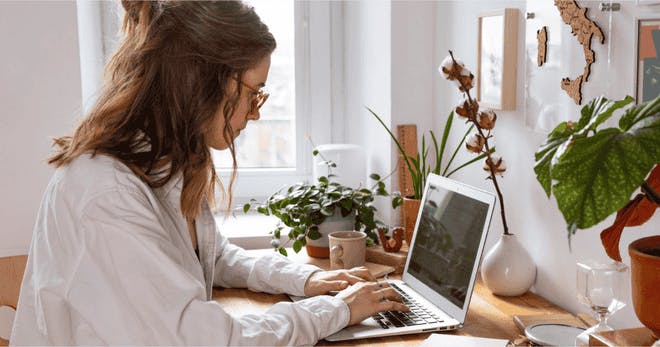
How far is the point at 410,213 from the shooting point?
2.00 meters

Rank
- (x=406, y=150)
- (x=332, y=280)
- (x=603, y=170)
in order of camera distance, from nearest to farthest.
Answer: (x=603, y=170), (x=332, y=280), (x=406, y=150)

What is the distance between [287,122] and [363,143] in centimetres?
39

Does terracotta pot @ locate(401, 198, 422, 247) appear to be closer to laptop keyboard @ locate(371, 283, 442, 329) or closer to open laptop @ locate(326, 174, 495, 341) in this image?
open laptop @ locate(326, 174, 495, 341)

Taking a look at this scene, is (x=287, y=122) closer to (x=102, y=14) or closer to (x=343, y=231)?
(x=102, y=14)

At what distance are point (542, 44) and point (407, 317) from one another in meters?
0.65

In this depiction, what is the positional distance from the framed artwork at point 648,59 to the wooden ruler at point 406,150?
39.4 inches

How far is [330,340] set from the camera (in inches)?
56.2

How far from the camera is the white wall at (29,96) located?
2.22 m

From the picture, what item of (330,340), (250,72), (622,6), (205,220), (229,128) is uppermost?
(622,6)

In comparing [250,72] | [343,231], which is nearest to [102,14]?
[343,231]

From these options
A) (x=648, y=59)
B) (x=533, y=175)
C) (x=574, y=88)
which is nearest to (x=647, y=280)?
(x=648, y=59)

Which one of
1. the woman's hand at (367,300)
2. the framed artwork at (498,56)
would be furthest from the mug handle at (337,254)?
the framed artwork at (498,56)

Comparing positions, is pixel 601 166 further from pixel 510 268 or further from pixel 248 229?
pixel 248 229

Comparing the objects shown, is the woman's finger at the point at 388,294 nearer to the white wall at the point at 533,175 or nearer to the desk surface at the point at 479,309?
the desk surface at the point at 479,309
